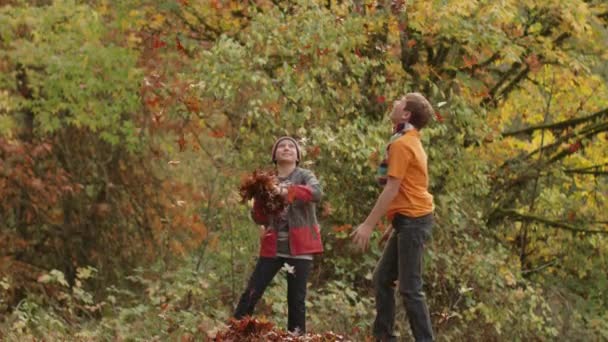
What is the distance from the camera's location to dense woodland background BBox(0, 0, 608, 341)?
1089 centimetres

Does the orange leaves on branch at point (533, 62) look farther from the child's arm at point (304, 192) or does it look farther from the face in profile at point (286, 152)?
the child's arm at point (304, 192)

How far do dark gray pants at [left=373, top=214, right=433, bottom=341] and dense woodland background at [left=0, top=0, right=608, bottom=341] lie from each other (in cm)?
134

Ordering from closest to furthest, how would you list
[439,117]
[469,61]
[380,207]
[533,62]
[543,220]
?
1. [380,207]
2. [439,117]
3. [469,61]
4. [533,62]
5. [543,220]

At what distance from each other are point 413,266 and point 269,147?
152 inches

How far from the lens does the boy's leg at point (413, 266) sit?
7.59 meters

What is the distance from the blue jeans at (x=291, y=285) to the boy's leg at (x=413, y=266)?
76 cm

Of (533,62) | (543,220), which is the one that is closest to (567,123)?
(543,220)

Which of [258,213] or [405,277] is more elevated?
[258,213]

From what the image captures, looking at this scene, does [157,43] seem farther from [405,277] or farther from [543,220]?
[405,277]

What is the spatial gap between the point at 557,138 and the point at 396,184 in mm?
9176

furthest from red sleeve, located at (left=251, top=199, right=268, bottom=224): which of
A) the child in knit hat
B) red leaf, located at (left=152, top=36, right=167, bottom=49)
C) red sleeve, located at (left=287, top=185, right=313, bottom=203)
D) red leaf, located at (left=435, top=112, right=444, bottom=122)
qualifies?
red leaf, located at (left=152, top=36, right=167, bottom=49)

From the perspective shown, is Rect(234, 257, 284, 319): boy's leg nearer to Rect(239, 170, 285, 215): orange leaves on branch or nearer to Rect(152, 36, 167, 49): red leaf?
Rect(239, 170, 285, 215): orange leaves on branch

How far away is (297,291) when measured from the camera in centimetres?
807

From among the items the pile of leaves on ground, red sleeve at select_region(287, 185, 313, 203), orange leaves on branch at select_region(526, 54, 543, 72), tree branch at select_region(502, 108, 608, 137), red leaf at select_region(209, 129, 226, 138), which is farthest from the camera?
tree branch at select_region(502, 108, 608, 137)
